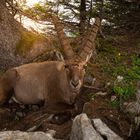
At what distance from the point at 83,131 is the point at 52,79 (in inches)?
120

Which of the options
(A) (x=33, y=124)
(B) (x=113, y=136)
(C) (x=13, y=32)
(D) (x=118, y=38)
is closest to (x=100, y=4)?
(D) (x=118, y=38)

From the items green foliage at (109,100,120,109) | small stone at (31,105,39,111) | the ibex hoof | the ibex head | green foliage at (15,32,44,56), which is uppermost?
the ibex head

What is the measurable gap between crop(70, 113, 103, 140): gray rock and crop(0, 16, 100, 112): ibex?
1.77m

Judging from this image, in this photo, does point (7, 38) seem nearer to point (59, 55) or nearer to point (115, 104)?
point (59, 55)

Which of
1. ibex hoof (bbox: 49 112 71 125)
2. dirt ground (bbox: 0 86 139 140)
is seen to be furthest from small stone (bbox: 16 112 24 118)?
ibex hoof (bbox: 49 112 71 125)

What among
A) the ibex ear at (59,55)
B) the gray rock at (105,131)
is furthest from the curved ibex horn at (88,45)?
the gray rock at (105,131)

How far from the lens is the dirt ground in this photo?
803 cm

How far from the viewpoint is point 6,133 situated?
23.2 feet

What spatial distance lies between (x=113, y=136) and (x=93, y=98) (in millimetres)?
2267

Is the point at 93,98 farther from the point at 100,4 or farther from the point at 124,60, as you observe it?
the point at 100,4

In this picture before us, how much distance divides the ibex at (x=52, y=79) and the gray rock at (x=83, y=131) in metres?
1.77

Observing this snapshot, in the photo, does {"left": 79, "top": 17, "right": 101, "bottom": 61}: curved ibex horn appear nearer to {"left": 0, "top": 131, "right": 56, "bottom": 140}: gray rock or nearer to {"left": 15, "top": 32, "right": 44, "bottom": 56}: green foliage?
{"left": 15, "top": 32, "right": 44, "bottom": 56}: green foliage

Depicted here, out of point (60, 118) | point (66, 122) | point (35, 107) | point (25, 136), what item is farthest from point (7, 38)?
point (25, 136)

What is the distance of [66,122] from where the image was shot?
8.63 meters
